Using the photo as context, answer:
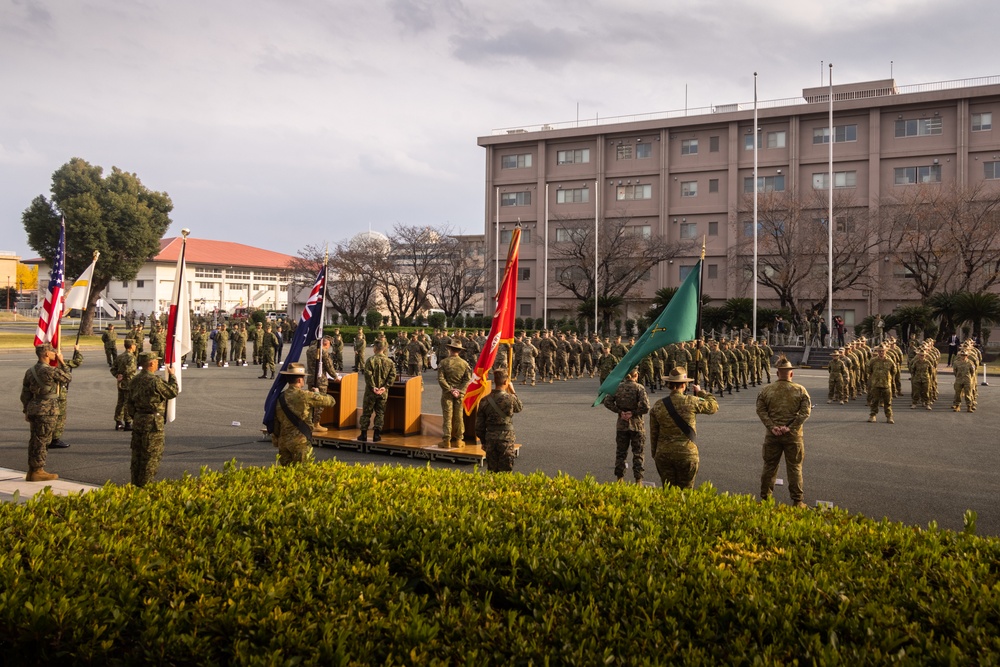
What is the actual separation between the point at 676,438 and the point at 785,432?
168 cm

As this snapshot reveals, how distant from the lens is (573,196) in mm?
61125

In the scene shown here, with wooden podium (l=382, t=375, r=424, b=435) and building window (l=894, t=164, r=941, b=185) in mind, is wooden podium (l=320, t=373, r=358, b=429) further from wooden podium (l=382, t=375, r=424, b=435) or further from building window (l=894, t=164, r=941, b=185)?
building window (l=894, t=164, r=941, b=185)

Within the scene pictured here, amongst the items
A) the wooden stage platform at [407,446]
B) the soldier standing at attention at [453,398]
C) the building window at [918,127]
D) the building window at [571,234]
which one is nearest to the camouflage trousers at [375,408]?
the wooden stage platform at [407,446]

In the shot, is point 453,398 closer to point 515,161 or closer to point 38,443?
point 38,443

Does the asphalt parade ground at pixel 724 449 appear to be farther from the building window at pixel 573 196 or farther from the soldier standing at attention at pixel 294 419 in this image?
the building window at pixel 573 196

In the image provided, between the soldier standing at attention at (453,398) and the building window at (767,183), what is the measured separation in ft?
152

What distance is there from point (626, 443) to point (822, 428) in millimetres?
8127

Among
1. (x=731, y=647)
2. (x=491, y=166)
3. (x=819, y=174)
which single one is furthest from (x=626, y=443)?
(x=491, y=166)

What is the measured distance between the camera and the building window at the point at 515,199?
62875 mm

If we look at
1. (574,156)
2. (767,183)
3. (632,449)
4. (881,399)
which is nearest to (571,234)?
(574,156)

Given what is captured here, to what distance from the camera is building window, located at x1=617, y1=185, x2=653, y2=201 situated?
58.8 m

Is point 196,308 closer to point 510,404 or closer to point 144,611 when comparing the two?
point 510,404

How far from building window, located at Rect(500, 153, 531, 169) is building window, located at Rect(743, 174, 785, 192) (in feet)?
55.9

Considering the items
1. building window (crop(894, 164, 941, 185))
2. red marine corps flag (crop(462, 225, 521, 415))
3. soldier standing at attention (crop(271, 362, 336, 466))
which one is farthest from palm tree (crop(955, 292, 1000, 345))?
soldier standing at attention (crop(271, 362, 336, 466))
